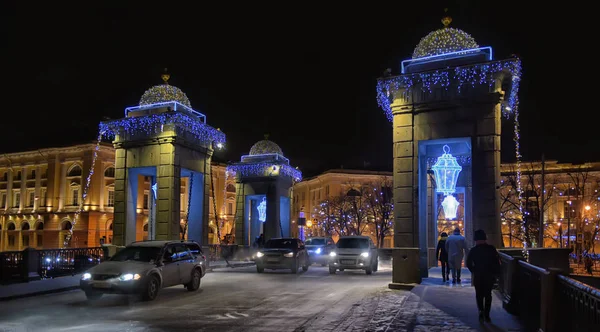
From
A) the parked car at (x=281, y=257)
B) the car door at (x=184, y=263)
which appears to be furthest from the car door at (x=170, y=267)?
the parked car at (x=281, y=257)

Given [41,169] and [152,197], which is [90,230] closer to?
[41,169]

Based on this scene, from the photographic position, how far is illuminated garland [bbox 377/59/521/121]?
17.2m

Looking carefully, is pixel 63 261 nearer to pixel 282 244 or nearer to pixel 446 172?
pixel 282 244

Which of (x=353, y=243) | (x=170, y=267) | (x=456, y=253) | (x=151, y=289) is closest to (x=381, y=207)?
(x=353, y=243)

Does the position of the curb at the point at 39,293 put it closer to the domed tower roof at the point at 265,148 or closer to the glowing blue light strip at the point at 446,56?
the glowing blue light strip at the point at 446,56

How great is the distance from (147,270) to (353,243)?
12.1 meters

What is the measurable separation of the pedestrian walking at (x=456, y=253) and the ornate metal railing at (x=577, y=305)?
1028 centimetres

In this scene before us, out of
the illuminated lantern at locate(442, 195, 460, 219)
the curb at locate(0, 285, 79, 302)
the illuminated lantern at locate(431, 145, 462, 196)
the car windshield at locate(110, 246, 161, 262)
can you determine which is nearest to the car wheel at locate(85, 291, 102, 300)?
the car windshield at locate(110, 246, 161, 262)

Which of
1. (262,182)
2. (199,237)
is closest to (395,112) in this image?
(199,237)

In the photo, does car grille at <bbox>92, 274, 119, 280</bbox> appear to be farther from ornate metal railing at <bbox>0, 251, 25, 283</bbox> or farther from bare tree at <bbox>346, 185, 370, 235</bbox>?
bare tree at <bbox>346, 185, 370, 235</bbox>

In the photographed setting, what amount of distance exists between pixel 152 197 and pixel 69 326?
813 inches

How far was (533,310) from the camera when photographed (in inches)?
370

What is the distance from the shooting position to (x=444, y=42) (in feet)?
62.2

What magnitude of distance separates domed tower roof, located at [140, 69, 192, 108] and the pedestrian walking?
53.2 feet
